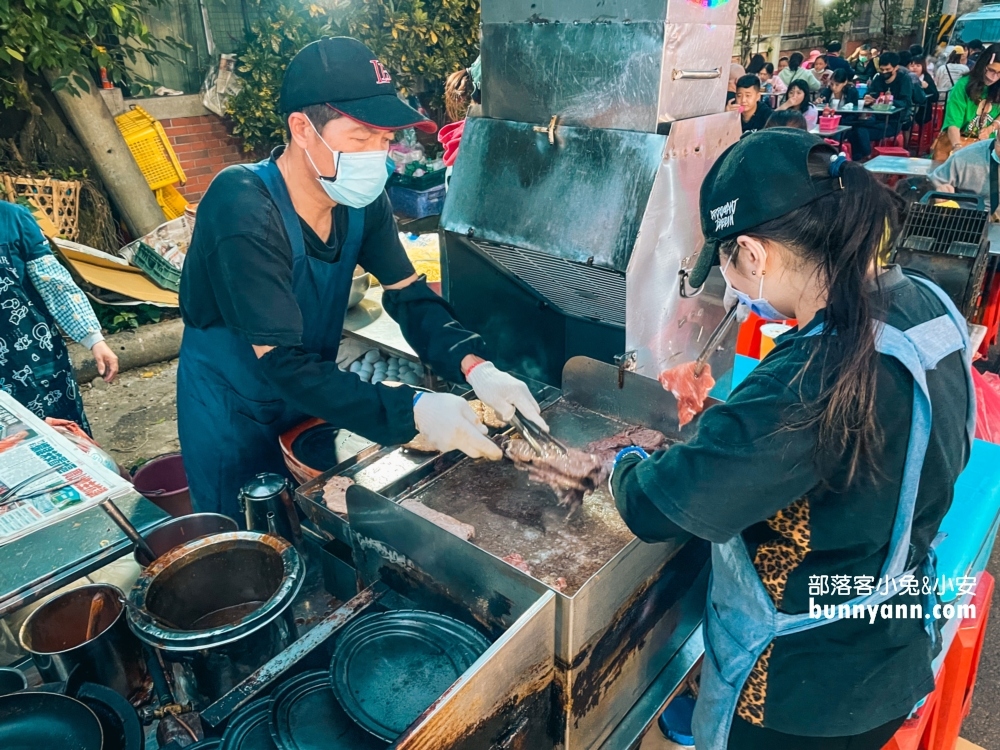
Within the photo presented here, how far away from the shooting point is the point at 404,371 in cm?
404

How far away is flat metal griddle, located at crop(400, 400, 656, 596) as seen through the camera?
71.9 inches

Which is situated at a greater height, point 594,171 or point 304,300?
point 594,171

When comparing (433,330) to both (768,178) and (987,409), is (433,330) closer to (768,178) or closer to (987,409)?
(768,178)

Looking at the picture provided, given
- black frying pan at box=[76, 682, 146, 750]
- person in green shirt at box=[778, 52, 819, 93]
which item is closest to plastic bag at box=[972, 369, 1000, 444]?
black frying pan at box=[76, 682, 146, 750]

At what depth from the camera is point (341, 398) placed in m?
2.04

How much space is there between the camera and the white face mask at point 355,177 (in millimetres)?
2152

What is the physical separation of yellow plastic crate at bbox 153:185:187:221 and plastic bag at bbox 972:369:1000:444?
743cm

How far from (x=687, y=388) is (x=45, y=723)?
2101 mm

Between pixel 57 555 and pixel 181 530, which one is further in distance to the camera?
pixel 181 530

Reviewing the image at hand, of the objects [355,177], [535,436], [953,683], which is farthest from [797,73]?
[535,436]

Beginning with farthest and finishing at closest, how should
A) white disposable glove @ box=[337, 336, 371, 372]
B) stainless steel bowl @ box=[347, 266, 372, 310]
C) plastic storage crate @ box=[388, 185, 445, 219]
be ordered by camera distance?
plastic storage crate @ box=[388, 185, 445, 219] < white disposable glove @ box=[337, 336, 371, 372] < stainless steel bowl @ box=[347, 266, 372, 310]

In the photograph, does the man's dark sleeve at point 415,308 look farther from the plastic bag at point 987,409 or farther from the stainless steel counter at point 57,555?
the plastic bag at point 987,409

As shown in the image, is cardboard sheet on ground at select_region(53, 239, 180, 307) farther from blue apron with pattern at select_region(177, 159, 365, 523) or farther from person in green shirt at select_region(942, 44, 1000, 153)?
person in green shirt at select_region(942, 44, 1000, 153)

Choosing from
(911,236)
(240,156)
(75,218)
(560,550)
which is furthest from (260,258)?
(240,156)
